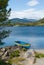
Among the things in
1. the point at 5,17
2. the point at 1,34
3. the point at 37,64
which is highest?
the point at 5,17

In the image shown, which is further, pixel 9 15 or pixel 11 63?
pixel 11 63

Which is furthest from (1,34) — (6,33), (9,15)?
(9,15)

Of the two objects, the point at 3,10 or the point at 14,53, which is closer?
the point at 3,10

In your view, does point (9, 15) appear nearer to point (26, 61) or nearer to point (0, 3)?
point (0, 3)

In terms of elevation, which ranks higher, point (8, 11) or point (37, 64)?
point (8, 11)

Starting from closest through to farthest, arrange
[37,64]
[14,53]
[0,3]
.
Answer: [0,3] → [37,64] → [14,53]

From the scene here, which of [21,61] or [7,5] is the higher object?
[7,5]

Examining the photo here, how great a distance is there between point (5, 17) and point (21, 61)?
554 centimetres

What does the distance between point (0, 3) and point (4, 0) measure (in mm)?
405

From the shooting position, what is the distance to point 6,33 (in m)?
16.7

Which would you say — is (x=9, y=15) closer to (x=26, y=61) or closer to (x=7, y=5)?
(x=7, y=5)

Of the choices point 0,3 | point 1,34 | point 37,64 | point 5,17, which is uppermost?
point 0,3

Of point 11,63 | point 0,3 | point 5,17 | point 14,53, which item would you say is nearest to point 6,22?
point 5,17

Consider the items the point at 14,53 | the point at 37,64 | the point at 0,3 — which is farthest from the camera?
the point at 14,53
